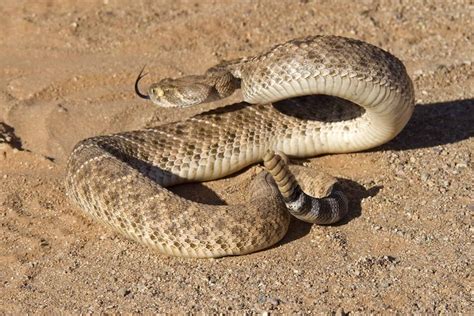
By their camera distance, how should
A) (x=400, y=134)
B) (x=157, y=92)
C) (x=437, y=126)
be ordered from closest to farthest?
1. (x=157, y=92)
2. (x=400, y=134)
3. (x=437, y=126)

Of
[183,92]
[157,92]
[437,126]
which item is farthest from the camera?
[437,126]

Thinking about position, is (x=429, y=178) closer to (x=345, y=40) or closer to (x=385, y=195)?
(x=385, y=195)

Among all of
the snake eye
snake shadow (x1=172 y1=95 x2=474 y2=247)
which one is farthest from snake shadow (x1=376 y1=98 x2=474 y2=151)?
the snake eye

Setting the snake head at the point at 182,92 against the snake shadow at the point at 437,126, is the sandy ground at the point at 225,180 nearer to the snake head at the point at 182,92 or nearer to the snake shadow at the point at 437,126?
the snake shadow at the point at 437,126

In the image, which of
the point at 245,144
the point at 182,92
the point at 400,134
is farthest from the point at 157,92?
the point at 400,134

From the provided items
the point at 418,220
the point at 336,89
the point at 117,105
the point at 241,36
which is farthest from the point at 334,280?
the point at 241,36

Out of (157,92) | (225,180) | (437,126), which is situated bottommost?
(437,126)

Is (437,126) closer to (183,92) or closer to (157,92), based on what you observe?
(183,92)

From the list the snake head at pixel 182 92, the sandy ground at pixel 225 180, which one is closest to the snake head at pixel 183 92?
the snake head at pixel 182 92
